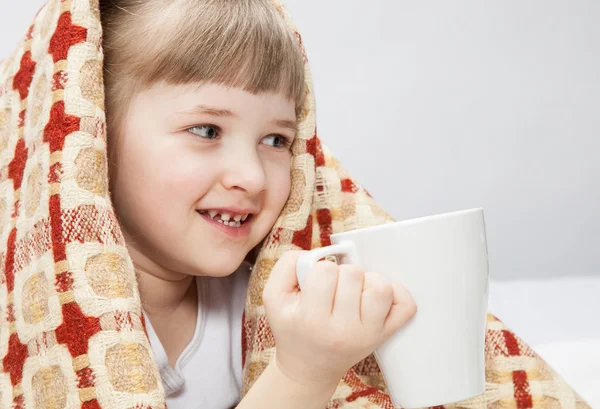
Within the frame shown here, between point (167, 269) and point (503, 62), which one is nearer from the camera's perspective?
point (167, 269)

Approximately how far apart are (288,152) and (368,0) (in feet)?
2.68

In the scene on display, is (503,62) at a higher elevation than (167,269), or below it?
higher

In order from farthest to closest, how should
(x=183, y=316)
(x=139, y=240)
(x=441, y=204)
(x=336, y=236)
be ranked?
(x=441, y=204) < (x=183, y=316) < (x=139, y=240) < (x=336, y=236)

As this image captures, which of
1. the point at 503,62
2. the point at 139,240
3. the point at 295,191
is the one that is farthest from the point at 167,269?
the point at 503,62

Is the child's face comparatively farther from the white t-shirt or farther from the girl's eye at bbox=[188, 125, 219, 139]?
the white t-shirt

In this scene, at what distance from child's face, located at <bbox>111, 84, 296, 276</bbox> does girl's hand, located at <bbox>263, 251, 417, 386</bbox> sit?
211mm

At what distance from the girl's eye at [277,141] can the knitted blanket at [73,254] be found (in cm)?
2

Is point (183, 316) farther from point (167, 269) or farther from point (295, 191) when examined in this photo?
point (295, 191)

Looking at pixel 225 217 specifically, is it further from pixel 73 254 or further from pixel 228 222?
pixel 73 254

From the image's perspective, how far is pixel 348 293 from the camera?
49 cm

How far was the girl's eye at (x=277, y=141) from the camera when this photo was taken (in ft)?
2.66

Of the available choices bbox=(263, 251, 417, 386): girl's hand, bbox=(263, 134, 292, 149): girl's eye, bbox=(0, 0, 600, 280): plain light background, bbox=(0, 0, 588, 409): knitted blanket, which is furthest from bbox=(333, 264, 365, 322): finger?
bbox=(0, 0, 600, 280): plain light background

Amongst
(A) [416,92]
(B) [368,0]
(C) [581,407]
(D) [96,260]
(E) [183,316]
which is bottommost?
(C) [581,407]

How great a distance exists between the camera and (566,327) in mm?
1097
